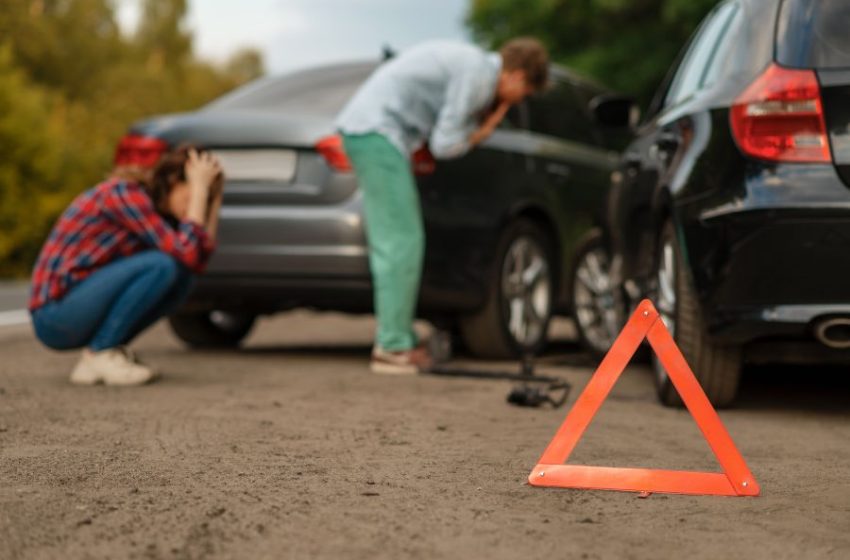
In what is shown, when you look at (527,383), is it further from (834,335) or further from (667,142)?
A: (834,335)

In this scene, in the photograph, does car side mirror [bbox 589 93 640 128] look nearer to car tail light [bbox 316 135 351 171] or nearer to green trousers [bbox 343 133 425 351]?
green trousers [bbox 343 133 425 351]

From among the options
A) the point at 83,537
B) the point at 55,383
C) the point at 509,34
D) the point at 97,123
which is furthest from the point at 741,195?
the point at 97,123

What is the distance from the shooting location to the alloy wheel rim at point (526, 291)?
301 inches

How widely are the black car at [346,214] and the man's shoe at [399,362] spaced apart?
0.95 feet

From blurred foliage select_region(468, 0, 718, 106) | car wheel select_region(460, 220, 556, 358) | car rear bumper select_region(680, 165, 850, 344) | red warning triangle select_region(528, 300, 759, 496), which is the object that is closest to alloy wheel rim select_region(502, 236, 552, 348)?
car wheel select_region(460, 220, 556, 358)

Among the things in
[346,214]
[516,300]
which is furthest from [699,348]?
[516,300]

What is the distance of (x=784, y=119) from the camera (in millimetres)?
4824

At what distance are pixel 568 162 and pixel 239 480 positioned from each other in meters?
4.83

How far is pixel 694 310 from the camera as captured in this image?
17.2 feet

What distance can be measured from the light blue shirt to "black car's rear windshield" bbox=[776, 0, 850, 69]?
2203 mm

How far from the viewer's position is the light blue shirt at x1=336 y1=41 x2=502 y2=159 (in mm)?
6828

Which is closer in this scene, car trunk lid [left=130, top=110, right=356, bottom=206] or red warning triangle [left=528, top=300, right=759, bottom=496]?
red warning triangle [left=528, top=300, right=759, bottom=496]

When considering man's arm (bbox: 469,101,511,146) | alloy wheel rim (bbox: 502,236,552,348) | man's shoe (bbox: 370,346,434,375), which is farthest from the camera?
alloy wheel rim (bbox: 502,236,552,348)

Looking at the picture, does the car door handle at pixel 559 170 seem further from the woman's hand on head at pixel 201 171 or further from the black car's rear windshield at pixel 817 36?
the black car's rear windshield at pixel 817 36
